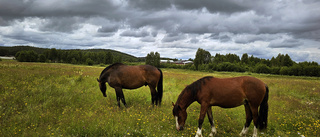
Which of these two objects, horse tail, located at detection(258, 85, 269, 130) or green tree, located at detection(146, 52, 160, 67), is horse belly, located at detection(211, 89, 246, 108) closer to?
horse tail, located at detection(258, 85, 269, 130)

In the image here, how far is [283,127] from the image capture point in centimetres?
618

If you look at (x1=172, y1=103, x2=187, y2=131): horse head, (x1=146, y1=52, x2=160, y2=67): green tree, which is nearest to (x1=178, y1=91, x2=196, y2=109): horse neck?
(x1=172, y1=103, x2=187, y2=131): horse head

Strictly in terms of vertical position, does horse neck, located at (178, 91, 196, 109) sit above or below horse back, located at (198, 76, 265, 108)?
below

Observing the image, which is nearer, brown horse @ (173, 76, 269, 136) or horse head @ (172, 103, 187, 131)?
brown horse @ (173, 76, 269, 136)

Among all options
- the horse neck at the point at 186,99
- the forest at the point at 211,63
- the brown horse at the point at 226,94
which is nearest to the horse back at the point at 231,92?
the brown horse at the point at 226,94

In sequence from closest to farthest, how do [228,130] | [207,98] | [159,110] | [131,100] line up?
[207,98]
[228,130]
[159,110]
[131,100]

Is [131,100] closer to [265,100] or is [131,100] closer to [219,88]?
[219,88]

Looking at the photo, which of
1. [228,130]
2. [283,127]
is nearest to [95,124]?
[228,130]

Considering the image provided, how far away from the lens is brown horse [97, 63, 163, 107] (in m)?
7.56

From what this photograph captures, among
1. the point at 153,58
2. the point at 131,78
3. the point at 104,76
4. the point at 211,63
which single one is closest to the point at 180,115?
the point at 131,78

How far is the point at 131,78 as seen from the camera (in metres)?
7.68

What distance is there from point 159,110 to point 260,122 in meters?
4.23

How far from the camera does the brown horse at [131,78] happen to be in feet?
24.8

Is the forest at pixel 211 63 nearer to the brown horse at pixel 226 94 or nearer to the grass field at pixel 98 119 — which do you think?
the grass field at pixel 98 119
